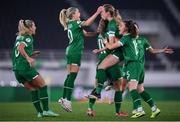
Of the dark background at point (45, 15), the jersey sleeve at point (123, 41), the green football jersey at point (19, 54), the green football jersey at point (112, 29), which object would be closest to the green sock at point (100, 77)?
the green football jersey at point (112, 29)

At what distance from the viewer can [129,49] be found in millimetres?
11133

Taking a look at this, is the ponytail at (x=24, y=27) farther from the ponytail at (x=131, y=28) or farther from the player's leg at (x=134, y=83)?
the player's leg at (x=134, y=83)

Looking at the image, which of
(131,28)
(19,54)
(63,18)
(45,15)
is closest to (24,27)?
(19,54)

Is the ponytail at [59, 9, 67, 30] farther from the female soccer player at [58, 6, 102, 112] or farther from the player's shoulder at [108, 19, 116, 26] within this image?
the player's shoulder at [108, 19, 116, 26]

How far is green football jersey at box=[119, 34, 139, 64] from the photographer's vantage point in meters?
11.1

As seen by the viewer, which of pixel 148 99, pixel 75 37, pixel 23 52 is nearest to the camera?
pixel 23 52

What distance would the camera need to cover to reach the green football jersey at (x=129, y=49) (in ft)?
36.4

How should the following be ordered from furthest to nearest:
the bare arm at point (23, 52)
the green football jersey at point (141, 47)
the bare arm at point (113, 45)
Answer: the green football jersey at point (141, 47) < the bare arm at point (113, 45) < the bare arm at point (23, 52)

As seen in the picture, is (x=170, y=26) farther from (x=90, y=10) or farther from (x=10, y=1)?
(x=10, y=1)

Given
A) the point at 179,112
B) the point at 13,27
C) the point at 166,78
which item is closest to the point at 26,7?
the point at 13,27

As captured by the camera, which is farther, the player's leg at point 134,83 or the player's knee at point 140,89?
the player's knee at point 140,89

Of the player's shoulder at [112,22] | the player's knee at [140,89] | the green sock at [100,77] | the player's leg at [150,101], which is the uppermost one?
the player's shoulder at [112,22]

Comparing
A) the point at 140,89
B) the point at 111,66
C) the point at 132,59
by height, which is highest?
the point at 132,59

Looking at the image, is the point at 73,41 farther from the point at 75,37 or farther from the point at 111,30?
the point at 111,30
